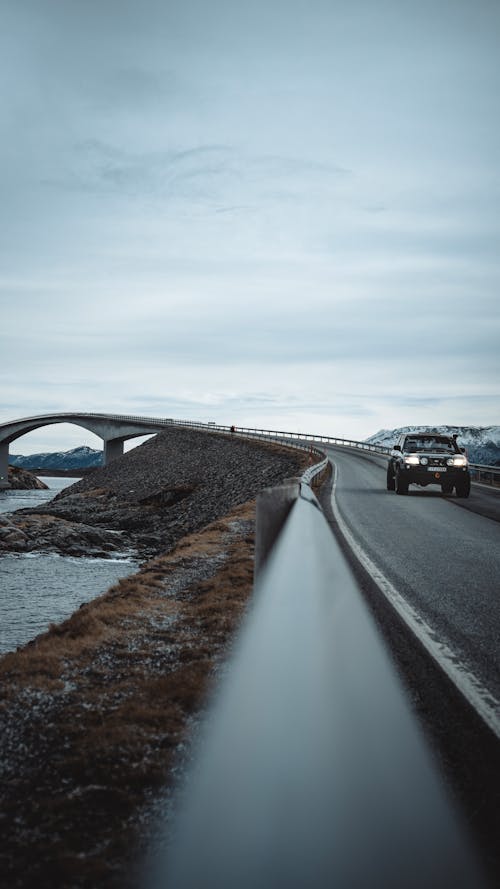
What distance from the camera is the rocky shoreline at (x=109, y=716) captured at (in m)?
2.81

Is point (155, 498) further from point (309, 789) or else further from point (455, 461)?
point (309, 789)

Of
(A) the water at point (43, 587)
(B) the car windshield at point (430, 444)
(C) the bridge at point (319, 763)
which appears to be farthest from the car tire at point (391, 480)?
(C) the bridge at point (319, 763)

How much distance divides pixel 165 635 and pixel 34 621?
10.2 meters

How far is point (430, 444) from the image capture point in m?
20.7

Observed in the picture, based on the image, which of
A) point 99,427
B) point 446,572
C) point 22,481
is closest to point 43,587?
point 446,572

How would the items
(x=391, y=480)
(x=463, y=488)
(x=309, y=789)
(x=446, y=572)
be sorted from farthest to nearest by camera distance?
(x=391, y=480) < (x=463, y=488) < (x=446, y=572) < (x=309, y=789)

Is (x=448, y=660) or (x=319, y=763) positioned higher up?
(x=319, y=763)

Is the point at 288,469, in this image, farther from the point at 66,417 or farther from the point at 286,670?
the point at 66,417

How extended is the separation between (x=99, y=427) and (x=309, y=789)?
319ft

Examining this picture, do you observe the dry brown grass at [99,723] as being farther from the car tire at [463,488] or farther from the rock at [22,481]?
the rock at [22,481]

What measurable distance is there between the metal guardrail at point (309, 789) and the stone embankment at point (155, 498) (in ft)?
87.7

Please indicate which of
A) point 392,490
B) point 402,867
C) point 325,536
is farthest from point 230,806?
point 392,490

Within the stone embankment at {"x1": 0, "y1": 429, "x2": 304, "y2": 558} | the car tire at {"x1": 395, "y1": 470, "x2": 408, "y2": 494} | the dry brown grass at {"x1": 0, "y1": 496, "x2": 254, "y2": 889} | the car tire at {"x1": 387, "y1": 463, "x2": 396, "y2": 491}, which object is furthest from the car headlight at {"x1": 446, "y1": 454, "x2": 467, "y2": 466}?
the stone embankment at {"x1": 0, "y1": 429, "x2": 304, "y2": 558}

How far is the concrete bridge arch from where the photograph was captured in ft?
293
